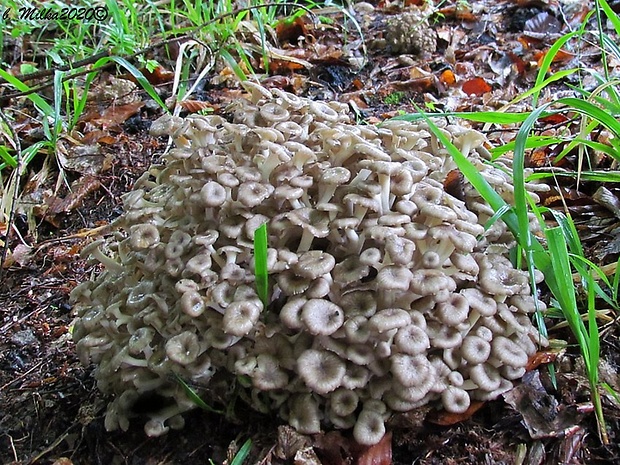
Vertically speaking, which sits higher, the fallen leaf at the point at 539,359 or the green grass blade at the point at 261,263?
the green grass blade at the point at 261,263

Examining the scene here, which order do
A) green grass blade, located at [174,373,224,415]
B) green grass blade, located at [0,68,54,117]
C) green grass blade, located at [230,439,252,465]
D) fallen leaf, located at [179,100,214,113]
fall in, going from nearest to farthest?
green grass blade, located at [230,439,252,465] → green grass blade, located at [174,373,224,415] → green grass blade, located at [0,68,54,117] → fallen leaf, located at [179,100,214,113]

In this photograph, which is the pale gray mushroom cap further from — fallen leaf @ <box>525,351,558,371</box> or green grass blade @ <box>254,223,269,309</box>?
fallen leaf @ <box>525,351,558,371</box>

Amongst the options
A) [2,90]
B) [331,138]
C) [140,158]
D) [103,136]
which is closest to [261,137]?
[331,138]

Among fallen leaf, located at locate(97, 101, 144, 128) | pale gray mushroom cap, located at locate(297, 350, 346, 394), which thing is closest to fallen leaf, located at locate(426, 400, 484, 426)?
pale gray mushroom cap, located at locate(297, 350, 346, 394)

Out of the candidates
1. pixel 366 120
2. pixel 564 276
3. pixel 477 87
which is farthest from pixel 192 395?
pixel 477 87

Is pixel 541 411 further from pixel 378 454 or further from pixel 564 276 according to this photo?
pixel 378 454

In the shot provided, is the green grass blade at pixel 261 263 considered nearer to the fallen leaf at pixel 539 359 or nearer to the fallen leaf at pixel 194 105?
the fallen leaf at pixel 539 359

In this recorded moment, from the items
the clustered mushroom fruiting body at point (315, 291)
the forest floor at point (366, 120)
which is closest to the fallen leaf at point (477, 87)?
the forest floor at point (366, 120)
